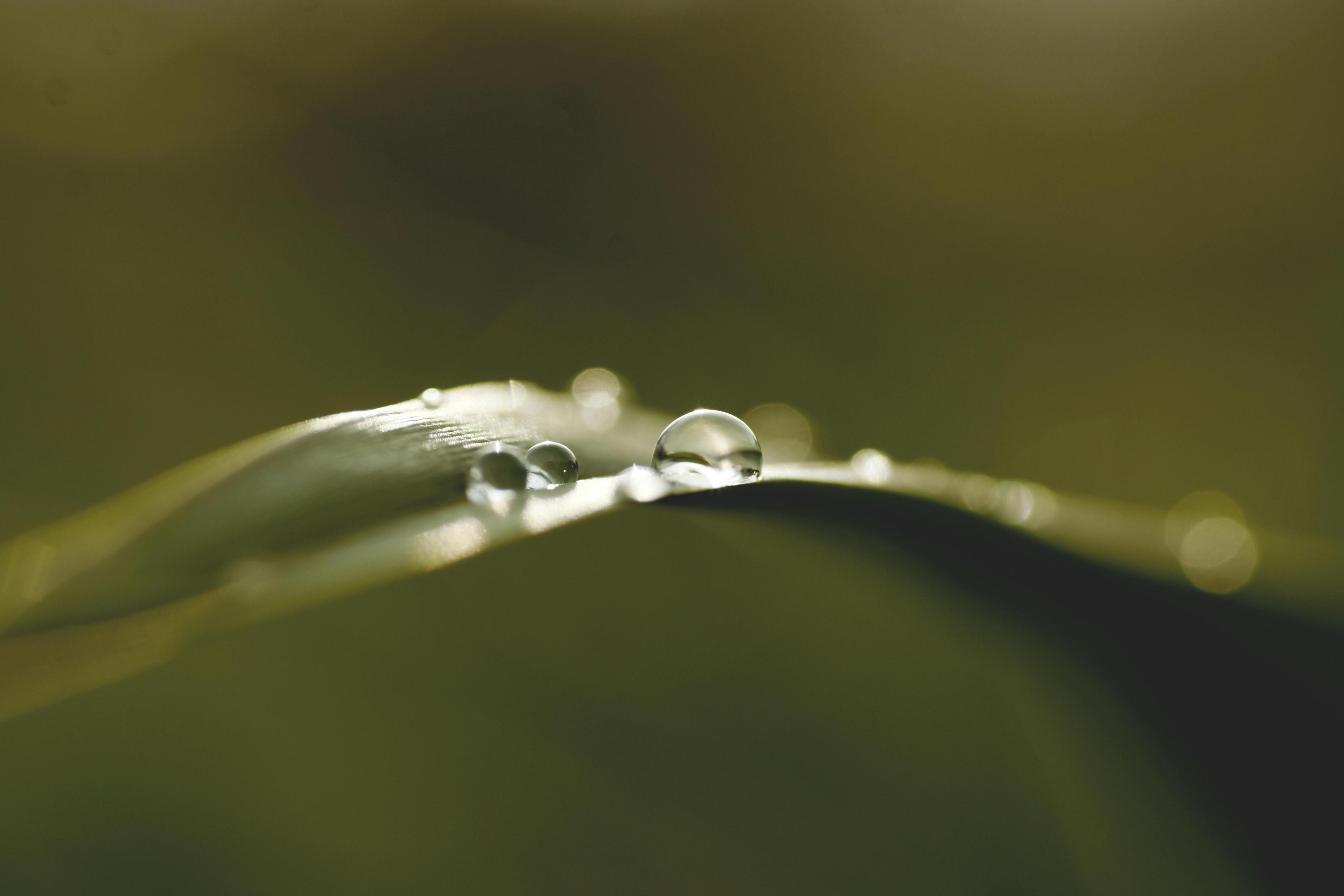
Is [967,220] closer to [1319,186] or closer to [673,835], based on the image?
[1319,186]

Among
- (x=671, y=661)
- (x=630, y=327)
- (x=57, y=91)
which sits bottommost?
(x=671, y=661)

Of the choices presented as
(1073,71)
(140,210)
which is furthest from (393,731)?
(1073,71)

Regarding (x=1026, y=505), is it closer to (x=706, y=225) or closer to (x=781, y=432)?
(x=781, y=432)

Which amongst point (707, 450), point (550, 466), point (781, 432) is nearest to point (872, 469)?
point (707, 450)

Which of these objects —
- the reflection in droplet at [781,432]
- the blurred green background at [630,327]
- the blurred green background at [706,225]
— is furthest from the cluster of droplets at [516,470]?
the blurred green background at [706,225]

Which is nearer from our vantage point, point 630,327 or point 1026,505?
point 1026,505

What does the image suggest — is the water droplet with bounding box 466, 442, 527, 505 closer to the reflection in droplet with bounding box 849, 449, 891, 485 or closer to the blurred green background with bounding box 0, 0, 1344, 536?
the reflection in droplet with bounding box 849, 449, 891, 485

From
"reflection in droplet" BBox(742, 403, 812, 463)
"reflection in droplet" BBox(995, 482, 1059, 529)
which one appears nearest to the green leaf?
"reflection in droplet" BBox(995, 482, 1059, 529)
